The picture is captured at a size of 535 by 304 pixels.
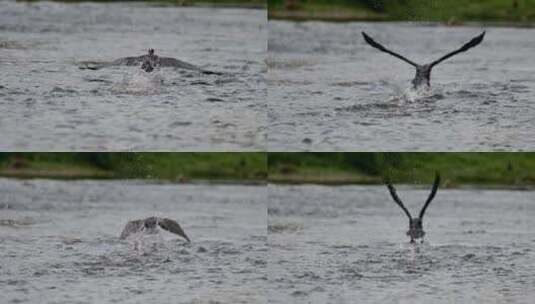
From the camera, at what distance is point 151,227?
8203 millimetres

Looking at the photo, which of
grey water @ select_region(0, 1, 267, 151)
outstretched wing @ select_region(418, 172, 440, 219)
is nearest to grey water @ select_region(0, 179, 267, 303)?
grey water @ select_region(0, 1, 267, 151)

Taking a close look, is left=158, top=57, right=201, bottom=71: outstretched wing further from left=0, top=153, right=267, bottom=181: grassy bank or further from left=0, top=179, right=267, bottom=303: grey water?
left=0, top=179, right=267, bottom=303: grey water

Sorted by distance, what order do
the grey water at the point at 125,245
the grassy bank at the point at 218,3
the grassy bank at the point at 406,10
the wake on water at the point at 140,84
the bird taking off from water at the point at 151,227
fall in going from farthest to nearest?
1. the grassy bank at the point at 218,3
2. the grassy bank at the point at 406,10
3. the bird taking off from water at the point at 151,227
4. the wake on water at the point at 140,84
5. the grey water at the point at 125,245

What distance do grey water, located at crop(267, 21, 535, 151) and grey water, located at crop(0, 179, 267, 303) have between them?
23.9 inches

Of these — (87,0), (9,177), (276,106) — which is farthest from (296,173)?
(87,0)

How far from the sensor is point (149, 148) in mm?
7945

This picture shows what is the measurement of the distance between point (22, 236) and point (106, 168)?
619 mm

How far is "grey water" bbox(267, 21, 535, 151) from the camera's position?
7957 millimetres

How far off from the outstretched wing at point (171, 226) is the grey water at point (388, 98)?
2.25 ft

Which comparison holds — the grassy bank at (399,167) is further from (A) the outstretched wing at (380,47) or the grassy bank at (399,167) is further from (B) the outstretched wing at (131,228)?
(B) the outstretched wing at (131,228)

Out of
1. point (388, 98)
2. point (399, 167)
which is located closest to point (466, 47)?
point (388, 98)

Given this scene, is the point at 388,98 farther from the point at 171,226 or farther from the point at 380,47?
the point at 171,226

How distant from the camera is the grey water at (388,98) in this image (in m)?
7.96

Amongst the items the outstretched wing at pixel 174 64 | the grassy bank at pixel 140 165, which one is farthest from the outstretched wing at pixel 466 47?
the outstretched wing at pixel 174 64
